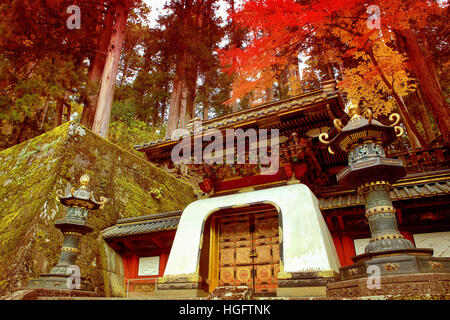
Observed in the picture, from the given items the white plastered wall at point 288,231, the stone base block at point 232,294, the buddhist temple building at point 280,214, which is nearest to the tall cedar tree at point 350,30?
the buddhist temple building at point 280,214

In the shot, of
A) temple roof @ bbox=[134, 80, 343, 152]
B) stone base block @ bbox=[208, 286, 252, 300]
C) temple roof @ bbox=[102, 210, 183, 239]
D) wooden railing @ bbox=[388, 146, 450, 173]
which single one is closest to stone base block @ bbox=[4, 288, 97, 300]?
temple roof @ bbox=[102, 210, 183, 239]

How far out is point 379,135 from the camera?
15.7 feet

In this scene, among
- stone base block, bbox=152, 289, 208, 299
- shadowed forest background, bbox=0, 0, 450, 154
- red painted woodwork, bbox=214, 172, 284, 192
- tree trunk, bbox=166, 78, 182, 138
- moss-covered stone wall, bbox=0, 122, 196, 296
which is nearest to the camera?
stone base block, bbox=152, 289, 208, 299

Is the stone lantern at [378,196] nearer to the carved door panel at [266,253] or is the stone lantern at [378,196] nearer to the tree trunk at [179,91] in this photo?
the carved door panel at [266,253]

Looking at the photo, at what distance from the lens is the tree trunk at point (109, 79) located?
12614 millimetres

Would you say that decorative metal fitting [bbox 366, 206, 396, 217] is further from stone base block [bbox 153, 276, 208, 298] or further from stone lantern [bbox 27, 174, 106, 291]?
stone lantern [bbox 27, 174, 106, 291]

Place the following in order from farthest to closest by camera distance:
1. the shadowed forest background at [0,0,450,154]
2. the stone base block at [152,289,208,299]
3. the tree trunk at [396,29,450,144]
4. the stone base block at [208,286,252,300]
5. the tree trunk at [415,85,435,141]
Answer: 1. the tree trunk at [415,85,435,141]
2. the shadowed forest background at [0,0,450,154]
3. the tree trunk at [396,29,450,144]
4. the stone base block at [152,289,208,299]
5. the stone base block at [208,286,252,300]

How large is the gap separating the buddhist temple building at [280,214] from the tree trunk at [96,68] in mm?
7087

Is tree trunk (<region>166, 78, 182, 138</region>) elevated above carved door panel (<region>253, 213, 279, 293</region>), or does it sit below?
above

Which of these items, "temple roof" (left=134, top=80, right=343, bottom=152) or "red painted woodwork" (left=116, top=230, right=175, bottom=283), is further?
"red painted woodwork" (left=116, top=230, right=175, bottom=283)

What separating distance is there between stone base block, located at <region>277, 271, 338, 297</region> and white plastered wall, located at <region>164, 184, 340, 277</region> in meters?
0.11

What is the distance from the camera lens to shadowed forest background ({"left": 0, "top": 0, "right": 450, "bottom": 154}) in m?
11.0

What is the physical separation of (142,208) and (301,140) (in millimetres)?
7995
